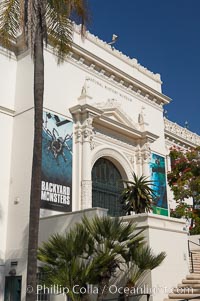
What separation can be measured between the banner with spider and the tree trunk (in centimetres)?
667

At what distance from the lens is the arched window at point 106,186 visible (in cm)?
2162

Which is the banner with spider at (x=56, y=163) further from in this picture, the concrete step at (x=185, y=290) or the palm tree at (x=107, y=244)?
the concrete step at (x=185, y=290)

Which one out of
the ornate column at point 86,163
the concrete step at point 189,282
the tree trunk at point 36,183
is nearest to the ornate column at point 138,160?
the ornate column at point 86,163

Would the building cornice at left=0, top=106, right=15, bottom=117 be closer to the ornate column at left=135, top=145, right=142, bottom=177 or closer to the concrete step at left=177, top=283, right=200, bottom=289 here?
the ornate column at left=135, top=145, right=142, bottom=177

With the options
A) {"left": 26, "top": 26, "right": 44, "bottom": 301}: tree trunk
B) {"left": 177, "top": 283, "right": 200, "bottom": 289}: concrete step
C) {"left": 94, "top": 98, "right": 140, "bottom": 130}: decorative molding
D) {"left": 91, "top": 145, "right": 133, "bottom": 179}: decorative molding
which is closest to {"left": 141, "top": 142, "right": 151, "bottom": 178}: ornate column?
{"left": 91, "top": 145, "right": 133, "bottom": 179}: decorative molding

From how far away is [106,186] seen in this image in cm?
2234

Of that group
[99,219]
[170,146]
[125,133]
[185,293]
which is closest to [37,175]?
[99,219]

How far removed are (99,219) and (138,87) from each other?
14969mm

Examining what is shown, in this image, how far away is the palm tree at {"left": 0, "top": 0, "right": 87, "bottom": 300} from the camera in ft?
37.5

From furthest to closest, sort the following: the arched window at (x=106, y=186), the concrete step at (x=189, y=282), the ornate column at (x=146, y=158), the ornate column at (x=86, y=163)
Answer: the ornate column at (x=146, y=158) < the arched window at (x=106, y=186) < the ornate column at (x=86, y=163) < the concrete step at (x=189, y=282)

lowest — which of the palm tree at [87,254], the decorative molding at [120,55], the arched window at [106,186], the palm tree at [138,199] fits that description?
the palm tree at [87,254]

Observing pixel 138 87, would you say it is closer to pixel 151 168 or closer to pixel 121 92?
pixel 121 92

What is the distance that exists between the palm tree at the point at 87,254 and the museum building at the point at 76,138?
3.05 metres

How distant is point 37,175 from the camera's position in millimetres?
11109
